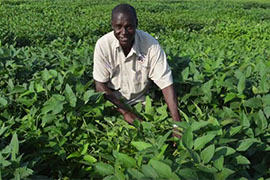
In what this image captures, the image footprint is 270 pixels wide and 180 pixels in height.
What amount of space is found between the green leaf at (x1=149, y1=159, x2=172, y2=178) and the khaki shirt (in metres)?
1.37

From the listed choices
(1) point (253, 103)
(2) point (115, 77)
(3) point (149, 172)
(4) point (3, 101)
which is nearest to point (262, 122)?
(1) point (253, 103)

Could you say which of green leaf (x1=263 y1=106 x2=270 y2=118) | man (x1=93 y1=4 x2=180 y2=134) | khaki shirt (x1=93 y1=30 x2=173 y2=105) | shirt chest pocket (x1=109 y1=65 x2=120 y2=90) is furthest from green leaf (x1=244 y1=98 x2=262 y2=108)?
shirt chest pocket (x1=109 y1=65 x2=120 y2=90)

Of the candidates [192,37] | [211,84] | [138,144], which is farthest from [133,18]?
[192,37]

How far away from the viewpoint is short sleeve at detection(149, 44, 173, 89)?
295cm

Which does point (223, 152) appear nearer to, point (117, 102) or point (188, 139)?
point (188, 139)

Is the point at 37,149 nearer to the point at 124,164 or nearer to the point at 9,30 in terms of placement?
the point at 124,164

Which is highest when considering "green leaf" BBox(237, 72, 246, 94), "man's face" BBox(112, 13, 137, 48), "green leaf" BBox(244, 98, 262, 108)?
"man's face" BBox(112, 13, 137, 48)

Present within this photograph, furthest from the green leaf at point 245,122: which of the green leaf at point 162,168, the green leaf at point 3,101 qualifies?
the green leaf at point 3,101

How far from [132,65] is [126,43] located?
0.27m

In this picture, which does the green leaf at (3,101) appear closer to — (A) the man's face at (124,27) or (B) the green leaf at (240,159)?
(A) the man's face at (124,27)

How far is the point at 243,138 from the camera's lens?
226 cm

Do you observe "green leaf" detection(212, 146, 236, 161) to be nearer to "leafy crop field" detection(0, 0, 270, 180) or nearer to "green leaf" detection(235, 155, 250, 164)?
"leafy crop field" detection(0, 0, 270, 180)

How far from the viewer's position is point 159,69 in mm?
2986

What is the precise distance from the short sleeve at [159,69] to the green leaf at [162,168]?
1.37 metres
